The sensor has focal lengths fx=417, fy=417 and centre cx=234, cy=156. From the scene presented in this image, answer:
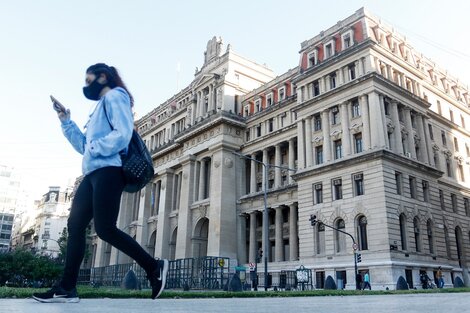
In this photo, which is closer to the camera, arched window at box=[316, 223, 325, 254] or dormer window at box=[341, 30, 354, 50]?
arched window at box=[316, 223, 325, 254]

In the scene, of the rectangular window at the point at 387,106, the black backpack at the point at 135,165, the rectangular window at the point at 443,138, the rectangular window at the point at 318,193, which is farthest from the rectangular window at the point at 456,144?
the black backpack at the point at 135,165

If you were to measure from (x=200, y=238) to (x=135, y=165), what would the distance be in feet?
149

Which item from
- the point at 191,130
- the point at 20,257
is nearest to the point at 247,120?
the point at 191,130

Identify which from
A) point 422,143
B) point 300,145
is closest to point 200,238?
point 300,145

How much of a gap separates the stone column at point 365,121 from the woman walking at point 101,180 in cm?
3110

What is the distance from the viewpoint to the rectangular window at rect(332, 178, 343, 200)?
1421 inches

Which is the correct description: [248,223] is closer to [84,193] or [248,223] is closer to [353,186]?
[353,186]

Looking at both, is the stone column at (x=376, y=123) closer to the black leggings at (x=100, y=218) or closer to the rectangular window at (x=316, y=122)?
the rectangular window at (x=316, y=122)

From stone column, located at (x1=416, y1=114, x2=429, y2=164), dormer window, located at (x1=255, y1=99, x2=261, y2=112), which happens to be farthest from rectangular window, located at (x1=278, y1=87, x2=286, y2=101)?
stone column, located at (x1=416, y1=114, x2=429, y2=164)

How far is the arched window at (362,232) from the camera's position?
3326cm

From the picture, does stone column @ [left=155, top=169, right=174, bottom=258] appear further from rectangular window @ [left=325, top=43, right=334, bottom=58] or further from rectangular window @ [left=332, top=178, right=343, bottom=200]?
rectangular window @ [left=325, top=43, right=334, bottom=58]

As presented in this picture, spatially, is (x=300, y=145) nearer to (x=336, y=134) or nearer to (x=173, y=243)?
(x=336, y=134)

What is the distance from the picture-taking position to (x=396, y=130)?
36562 mm

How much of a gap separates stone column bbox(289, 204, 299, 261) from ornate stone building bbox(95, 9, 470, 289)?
0.49 ft
